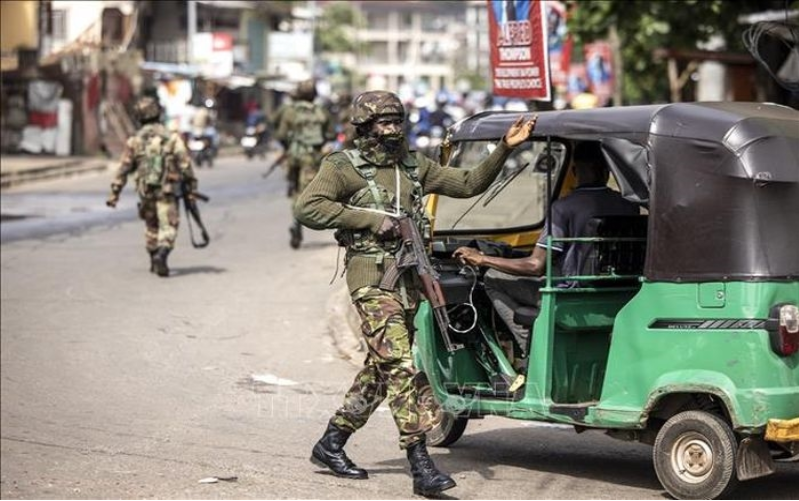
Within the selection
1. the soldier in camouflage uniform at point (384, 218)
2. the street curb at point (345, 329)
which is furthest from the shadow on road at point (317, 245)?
the soldier in camouflage uniform at point (384, 218)

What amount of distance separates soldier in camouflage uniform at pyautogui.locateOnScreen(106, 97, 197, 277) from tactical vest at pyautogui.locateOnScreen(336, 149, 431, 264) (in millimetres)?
7723

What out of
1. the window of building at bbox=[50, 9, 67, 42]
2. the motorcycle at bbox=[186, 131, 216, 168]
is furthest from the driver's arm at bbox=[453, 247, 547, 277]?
the motorcycle at bbox=[186, 131, 216, 168]

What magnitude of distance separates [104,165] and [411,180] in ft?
100

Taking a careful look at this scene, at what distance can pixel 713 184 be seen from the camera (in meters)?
6.87

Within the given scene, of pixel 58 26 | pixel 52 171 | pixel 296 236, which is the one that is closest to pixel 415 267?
pixel 296 236

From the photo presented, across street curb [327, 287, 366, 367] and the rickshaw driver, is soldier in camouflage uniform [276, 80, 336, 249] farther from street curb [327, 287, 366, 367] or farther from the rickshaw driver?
the rickshaw driver

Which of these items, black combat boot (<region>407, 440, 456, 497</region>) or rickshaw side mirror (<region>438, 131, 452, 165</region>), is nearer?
black combat boot (<region>407, 440, 456, 497</region>)

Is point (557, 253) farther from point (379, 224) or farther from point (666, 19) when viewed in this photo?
point (666, 19)

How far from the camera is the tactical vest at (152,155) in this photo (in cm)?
1493

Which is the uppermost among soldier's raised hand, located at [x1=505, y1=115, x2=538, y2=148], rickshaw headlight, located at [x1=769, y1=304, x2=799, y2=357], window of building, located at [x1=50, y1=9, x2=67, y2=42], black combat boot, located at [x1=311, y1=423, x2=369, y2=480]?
window of building, located at [x1=50, y1=9, x2=67, y2=42]

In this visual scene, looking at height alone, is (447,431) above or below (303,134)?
below

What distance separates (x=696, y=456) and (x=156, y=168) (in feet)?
29.1

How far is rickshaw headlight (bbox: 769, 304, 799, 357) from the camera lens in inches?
260

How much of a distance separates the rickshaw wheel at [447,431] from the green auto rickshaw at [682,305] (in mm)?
521
